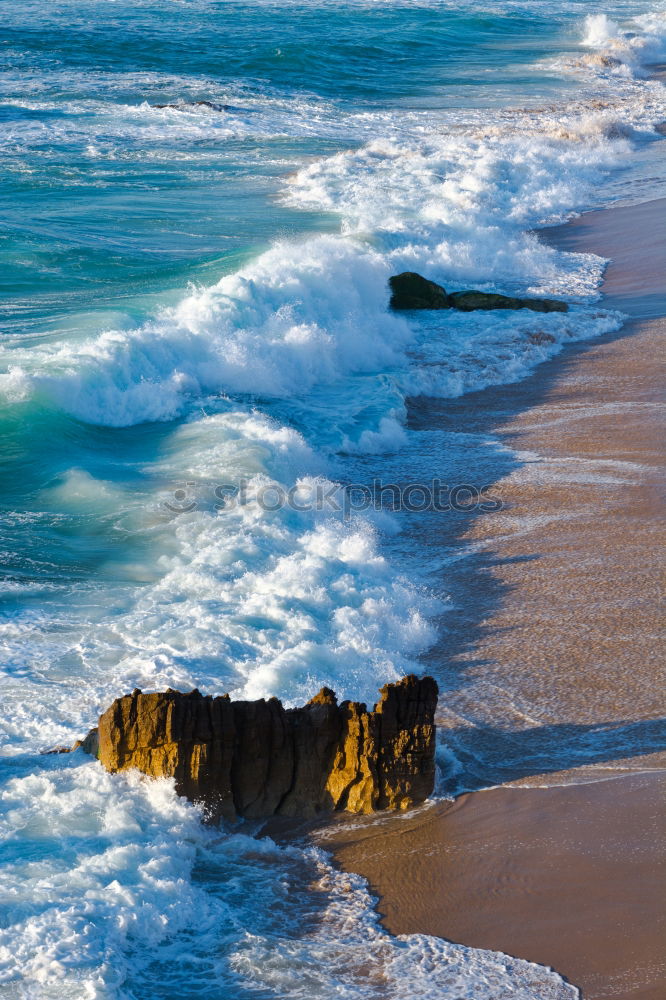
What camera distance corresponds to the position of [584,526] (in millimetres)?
8109

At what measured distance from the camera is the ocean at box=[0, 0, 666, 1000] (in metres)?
4.43

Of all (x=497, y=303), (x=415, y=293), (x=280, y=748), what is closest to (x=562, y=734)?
(x=280, y=748)

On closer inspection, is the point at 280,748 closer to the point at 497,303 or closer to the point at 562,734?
the point at 562,734

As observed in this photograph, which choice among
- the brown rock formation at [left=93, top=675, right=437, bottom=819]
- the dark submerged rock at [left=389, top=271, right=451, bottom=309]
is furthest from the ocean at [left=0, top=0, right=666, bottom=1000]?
the dark submerged rock at [left=389, top=271, right=451, bottom=309]

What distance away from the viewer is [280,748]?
520cm

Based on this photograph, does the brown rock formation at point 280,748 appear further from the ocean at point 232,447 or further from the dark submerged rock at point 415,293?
the dark submerged rock at point 415,293

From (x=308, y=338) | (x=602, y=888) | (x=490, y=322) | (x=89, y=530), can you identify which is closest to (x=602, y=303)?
(x=490, y=322)

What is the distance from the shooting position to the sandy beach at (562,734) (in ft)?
14.8

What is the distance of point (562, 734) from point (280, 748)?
4.97ft

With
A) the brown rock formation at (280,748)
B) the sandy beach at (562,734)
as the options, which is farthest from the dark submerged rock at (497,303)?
the brown rock formation at (280,748)

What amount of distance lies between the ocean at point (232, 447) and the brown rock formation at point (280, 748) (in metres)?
0.16

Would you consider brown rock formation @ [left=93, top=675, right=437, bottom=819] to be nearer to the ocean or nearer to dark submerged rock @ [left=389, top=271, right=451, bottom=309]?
the ocean

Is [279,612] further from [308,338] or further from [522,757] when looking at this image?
[308,338]

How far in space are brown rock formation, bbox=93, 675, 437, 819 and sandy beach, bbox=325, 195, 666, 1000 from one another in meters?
0.20
